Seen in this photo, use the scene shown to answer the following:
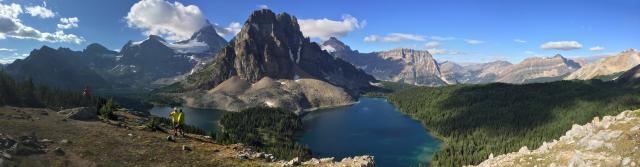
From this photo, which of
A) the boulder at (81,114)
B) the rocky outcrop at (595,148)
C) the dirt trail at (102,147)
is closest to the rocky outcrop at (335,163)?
the dirt trail at (102,147)

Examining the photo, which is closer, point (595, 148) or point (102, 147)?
point (595, 148)

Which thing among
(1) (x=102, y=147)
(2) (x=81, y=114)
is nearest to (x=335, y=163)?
(1) (x=102, y=147)

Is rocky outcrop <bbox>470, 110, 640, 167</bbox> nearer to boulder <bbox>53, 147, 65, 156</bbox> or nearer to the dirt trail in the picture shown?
the dirt trail

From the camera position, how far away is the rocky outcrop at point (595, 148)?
41312mm

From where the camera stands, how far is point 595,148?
4406 centimetres

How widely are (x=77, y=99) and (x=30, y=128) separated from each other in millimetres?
82720

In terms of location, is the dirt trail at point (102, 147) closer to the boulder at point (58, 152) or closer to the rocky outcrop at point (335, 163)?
the boulder at point (58, 152)

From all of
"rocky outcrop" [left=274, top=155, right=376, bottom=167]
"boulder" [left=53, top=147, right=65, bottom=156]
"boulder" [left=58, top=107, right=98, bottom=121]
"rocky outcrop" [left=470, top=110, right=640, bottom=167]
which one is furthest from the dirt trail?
"rocky outcrop" [left=470, top=110, right=640, bottom=167]

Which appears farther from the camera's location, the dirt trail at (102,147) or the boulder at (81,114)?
the boulder at (81,114)

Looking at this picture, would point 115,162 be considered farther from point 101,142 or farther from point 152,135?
point 152,135

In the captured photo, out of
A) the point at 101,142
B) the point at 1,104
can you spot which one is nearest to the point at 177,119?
the point at 101,142

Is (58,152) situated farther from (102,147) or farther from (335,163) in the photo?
(335,163)

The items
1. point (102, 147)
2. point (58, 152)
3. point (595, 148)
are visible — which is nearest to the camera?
point (595, 148)

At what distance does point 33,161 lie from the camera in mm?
48281
